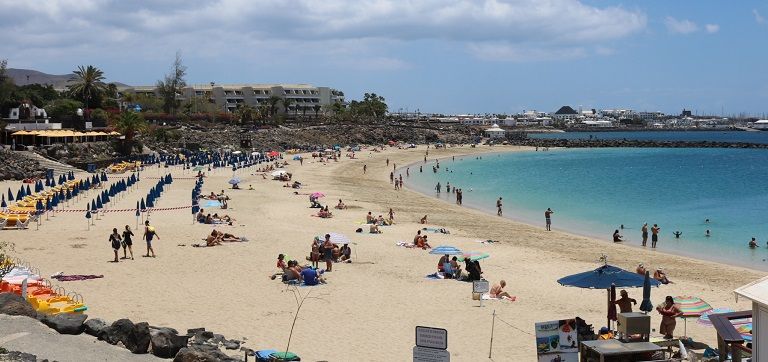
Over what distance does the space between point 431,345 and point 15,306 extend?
8.00 m

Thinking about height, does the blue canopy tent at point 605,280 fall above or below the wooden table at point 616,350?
above

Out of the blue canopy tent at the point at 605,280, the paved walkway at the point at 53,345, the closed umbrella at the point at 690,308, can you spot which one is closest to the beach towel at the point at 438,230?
the blue canopy tent at the point at 605,280

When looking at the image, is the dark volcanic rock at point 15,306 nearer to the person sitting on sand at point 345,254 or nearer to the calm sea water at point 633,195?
the person sitting on sand at point 345,254

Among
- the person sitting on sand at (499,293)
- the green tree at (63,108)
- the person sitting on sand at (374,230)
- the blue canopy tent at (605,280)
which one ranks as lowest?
the person sitting on sand at (374,230)

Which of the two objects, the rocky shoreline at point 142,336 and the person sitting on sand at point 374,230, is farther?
the person sitting on sand at point 374,230

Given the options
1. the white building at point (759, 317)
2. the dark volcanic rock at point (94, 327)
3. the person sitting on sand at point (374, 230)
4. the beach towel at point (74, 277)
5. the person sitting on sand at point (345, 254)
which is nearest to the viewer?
the white building at point (759, 317)

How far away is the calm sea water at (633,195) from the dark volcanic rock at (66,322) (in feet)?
71.0

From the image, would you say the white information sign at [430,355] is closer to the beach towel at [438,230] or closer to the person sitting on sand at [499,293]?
the person sitting on sand at [499,293]

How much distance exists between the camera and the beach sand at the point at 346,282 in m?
13.7

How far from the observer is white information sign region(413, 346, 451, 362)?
773 cm

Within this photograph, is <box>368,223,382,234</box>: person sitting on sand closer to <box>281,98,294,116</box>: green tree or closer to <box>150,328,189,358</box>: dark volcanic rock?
<box>150,328,189,358</box>: dark volcanic rock

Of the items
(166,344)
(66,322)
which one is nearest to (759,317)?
(166,344)

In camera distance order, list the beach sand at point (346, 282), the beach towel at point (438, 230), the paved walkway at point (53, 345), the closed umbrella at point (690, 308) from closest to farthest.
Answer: the paved walkway at point (53, 345), the closed umbrella at point (690, 308), the beach sand at point (346, 282), the beach towel at point (438, 230)

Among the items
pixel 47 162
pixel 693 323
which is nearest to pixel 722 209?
pixel 693 323
